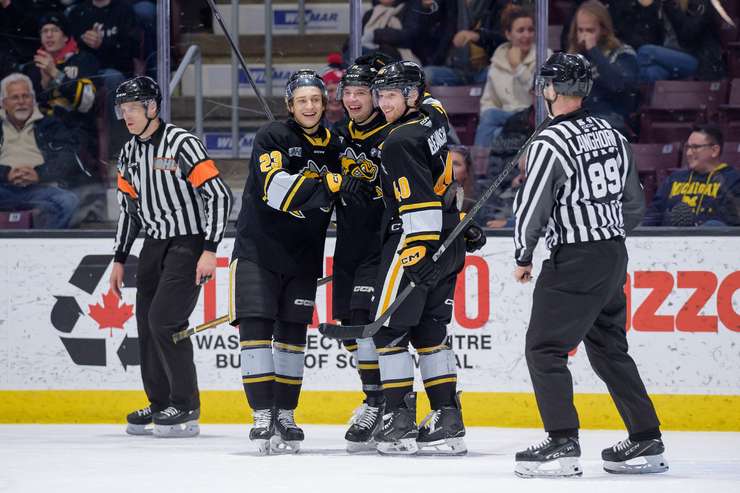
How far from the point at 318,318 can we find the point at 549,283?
71.2 inches

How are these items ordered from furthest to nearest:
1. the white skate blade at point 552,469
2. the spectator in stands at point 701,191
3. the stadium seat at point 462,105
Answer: the stadium seat at point 462,105, the spectator in stands at point 701,191, the white skate blade at point 552,469

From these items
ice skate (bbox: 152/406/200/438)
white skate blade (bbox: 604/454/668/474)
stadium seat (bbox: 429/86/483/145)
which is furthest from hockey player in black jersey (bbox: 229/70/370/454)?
stadium seat (bbox: 429/86/483/145)

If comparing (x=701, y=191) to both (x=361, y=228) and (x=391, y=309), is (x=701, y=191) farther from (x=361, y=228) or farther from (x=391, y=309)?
(x=391, y=309)

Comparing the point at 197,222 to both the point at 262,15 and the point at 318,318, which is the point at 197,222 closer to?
the point at 318,318

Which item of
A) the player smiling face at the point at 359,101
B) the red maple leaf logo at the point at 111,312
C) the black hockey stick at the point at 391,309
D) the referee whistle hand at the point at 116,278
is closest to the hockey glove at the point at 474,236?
the black hockey stick at the point at 391,309

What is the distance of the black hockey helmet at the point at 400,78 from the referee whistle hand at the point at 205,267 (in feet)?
3.18

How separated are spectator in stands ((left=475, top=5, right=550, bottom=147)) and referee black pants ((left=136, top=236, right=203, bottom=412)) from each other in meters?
1.61

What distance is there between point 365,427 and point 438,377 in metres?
0.34

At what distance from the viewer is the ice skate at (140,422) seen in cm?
477

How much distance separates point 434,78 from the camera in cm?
575

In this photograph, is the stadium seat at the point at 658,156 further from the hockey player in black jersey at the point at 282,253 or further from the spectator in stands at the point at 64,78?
the spectator in stands at the point at 64,78

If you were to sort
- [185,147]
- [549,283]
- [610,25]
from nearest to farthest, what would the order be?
[549,283], [185,147], [610,25]

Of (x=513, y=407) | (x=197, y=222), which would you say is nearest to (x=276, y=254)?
(x=197, y=222)

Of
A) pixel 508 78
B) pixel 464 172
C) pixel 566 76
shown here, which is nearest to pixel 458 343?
pixel 464 172
